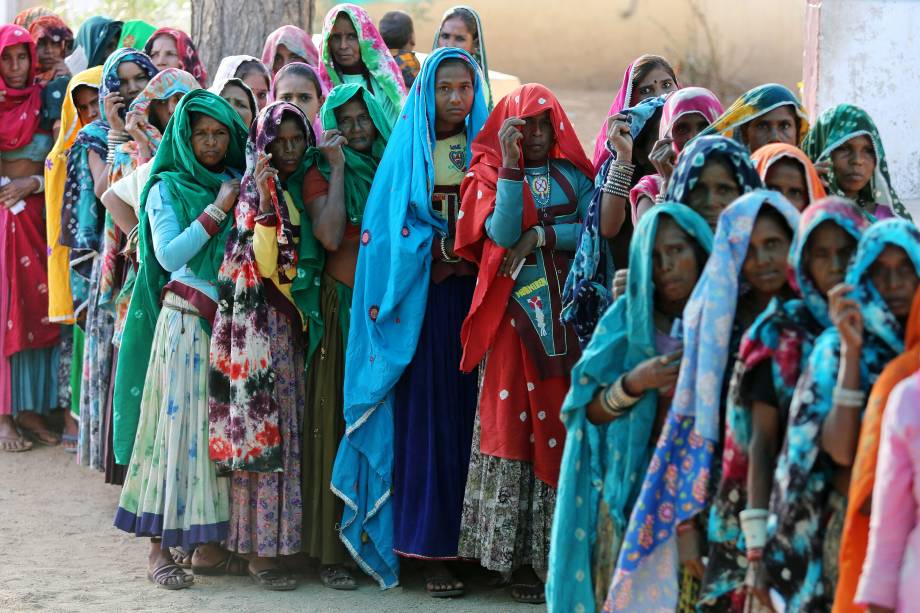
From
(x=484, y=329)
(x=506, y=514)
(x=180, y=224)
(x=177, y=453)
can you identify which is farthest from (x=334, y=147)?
(x=506, y=514)

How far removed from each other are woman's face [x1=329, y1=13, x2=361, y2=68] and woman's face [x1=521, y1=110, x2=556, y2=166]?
1.76m

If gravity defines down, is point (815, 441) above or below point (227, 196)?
below

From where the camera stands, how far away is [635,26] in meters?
15.0

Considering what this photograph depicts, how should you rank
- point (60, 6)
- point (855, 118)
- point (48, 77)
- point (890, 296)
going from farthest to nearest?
point (60, 6) < point (48, 77) < point (855, 118) < point (890, 296)

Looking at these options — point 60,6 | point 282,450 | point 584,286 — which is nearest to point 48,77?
point 282,450

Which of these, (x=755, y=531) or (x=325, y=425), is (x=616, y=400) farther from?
(x=325, y=425)

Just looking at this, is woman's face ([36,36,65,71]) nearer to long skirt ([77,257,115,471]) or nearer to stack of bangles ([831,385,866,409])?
long skirt ([77,257,115,471])

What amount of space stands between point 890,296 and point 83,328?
5.33 m

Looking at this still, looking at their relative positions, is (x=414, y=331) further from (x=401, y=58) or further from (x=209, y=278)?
(x=401, y=58)

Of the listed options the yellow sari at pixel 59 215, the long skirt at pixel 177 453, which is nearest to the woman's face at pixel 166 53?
the yellow sari at pixel 59 215

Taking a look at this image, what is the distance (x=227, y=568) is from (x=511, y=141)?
2.26 m

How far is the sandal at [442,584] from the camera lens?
5.62 meters

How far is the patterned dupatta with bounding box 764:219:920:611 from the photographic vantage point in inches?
128

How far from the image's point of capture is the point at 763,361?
3.51m
